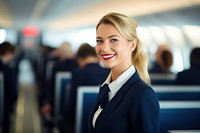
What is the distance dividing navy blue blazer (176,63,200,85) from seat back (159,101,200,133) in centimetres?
212

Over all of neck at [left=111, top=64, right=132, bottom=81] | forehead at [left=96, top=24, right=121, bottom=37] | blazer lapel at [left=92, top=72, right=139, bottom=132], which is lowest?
blazer lapel at [left=92, top=72, right=139, bottom=132]

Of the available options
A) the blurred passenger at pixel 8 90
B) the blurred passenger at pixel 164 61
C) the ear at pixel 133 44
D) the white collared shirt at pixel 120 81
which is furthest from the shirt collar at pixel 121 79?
the blurred passenger at pixel 164 61

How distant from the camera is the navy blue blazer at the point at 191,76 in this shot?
4.73 meters

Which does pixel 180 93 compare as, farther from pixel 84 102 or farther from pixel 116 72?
pixel 116 72

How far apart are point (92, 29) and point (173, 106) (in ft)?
59.6

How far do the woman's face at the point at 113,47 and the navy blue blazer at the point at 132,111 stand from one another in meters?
0.13

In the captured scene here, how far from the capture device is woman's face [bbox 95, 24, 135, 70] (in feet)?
7.11

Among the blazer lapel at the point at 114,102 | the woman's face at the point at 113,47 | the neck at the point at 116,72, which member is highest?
the woman's face at the point at 113,47

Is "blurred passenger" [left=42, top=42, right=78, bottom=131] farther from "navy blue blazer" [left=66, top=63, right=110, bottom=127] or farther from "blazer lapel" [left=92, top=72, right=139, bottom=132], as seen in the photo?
"blazer lapel" [left=92, top=72, right=139, bottom=132]

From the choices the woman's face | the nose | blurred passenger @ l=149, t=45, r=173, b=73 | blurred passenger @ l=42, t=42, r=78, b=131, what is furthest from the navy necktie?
blurred passenger @ l=42, t=42, r=78, b=131

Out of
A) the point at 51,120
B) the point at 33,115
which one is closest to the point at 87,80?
the point at 51,120

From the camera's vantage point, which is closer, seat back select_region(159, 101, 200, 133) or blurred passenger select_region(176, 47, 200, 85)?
seat back select_region(159, 101, 200, 133)

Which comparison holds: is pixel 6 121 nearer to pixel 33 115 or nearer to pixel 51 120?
pixel 51 120

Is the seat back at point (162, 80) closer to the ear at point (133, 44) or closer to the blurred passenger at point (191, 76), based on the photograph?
the blurred passenger at point (191, 76)
